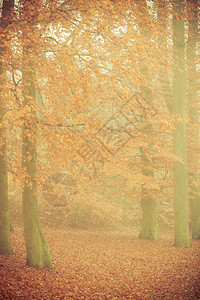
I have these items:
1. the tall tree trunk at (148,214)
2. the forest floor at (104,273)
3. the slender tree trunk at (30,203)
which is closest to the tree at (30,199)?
the slender tree trunk at (30,203)

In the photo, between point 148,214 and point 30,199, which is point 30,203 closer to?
point 30,199

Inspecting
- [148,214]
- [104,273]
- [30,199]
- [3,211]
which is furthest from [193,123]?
[3,211]

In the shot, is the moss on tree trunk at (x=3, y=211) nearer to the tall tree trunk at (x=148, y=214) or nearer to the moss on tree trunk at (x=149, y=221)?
the tall tree trunk at (x=148, y=214)

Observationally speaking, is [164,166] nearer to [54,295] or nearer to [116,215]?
[116,215]

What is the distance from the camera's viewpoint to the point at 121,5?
730 cm

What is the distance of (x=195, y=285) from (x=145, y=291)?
1318mm

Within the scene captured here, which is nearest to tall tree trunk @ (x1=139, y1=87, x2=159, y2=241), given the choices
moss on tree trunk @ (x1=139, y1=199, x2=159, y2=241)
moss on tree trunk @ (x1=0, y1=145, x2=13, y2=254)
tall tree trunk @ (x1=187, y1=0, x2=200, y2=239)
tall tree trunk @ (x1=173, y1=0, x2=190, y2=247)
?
moss on tree trunk @ (x1=139, y1=199, x2=159, y2=241)

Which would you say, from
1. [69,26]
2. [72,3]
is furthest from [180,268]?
[72,3]

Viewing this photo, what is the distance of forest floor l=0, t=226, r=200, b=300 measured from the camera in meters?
5.71

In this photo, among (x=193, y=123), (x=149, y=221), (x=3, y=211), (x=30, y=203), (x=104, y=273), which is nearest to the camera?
(x=30, y=203)

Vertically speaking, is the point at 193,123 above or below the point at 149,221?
above

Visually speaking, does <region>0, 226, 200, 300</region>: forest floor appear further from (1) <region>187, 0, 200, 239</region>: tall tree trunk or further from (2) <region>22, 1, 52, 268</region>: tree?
(1) <region>187, 0, 200, 239</region>: tall tree trunk

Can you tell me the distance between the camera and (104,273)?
295 inches

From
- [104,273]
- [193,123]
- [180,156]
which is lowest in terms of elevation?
[104,273]
